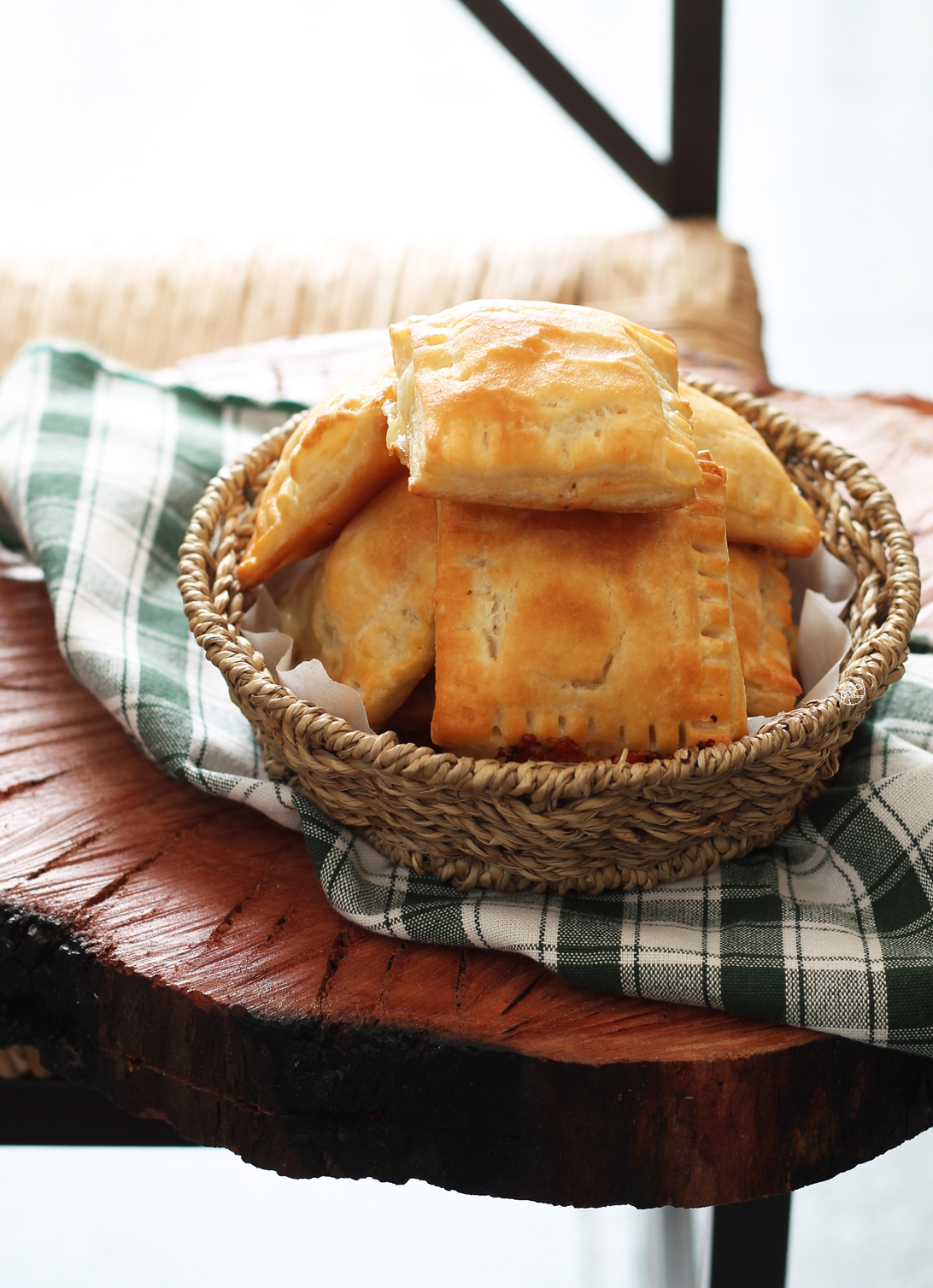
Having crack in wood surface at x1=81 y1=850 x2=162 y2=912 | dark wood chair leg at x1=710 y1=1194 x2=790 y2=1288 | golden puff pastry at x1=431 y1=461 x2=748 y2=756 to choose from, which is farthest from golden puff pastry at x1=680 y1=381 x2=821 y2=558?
dark wood chair leg at x1=710 y1=1194 x2=790 y2=1288

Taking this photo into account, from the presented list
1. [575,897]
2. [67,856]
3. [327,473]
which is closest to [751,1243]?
[575,897]

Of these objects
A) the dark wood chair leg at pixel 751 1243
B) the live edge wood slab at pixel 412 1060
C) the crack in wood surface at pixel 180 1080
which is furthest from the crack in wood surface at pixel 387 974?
the dark wood chair leg at pixel 751 1243

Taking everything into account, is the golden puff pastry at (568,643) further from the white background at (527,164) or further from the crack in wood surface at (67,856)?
the white background at (527,164)

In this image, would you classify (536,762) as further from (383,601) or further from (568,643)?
(383,601)

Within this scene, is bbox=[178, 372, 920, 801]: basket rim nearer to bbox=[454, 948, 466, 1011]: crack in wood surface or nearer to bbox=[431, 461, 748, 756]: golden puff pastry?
bbox=[431, 461, 748, 756]: golden puff pastry

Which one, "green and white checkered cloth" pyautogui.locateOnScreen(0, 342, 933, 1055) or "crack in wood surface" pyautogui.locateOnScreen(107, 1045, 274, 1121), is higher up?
"green and white checkered cloth" pyautogui.locateOnScreen(0, 342, 933, 1055)
